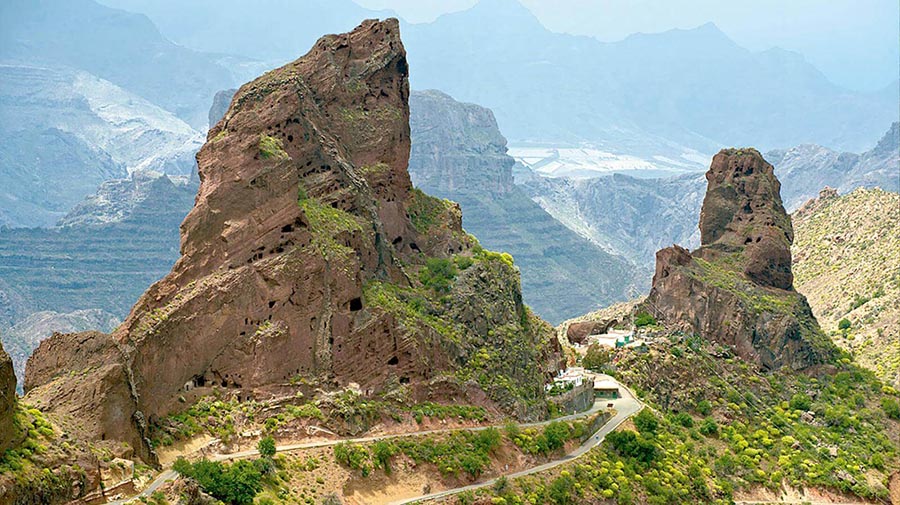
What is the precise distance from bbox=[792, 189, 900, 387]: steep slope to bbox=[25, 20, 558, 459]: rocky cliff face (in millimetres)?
56558

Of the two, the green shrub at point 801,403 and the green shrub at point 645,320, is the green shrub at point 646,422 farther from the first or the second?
the green shrub at point 645,320

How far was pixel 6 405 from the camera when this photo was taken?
59719 mm

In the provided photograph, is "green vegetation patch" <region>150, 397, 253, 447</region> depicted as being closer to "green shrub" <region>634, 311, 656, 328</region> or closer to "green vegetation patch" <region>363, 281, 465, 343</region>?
"green vegetation patch" <region>363, 281, 465, 343</region>

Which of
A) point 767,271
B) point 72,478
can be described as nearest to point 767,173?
point 767,271

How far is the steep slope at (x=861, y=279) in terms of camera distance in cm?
15112

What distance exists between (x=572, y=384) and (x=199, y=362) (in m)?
35.0

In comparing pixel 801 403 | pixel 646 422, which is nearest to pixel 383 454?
pixel 646 422

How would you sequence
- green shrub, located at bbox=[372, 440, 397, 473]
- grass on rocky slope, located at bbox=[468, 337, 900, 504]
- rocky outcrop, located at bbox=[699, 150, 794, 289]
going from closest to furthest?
green shrub, located at bbox=[372, 440, 397, 473] → grass on rocky slope, located at bbox=[468, 337, 900, 504] → rocky outcrop, located at bbox=[699, 150, 794, 289]

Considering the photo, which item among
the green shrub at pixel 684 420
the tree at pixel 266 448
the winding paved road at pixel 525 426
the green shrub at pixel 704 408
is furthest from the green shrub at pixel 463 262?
the green shrub at pixel 704 408

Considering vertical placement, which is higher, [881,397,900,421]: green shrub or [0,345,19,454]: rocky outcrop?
[881,397,900,421]: green shrub

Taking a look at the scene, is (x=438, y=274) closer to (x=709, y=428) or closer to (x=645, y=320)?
(x=709, y=428)

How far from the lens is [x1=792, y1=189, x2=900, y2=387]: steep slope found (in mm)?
151125

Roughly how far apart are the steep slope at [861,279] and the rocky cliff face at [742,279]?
13.9 metres

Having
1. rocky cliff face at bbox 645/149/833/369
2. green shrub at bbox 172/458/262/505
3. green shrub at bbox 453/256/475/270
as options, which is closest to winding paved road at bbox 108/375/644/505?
green shrub at bbox 172/458/262/505
